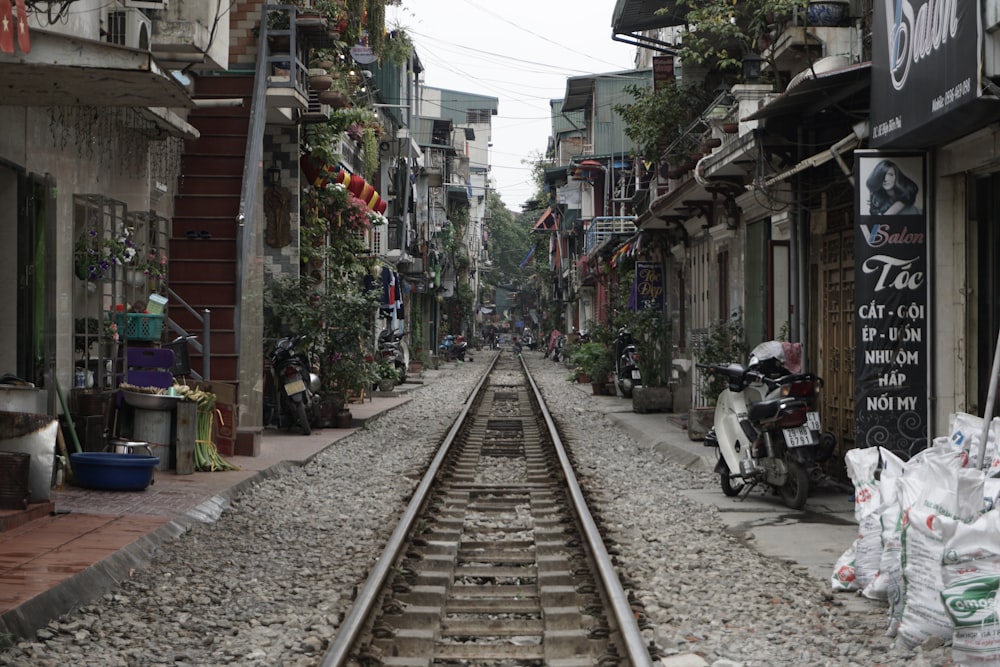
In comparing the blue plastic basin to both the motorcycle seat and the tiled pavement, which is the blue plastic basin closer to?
the tiled pavement

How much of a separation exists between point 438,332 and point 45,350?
164 ft

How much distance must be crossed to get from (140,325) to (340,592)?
6.09m

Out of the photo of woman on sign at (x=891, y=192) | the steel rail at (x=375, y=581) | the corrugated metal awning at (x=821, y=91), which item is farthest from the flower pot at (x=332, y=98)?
the photo of woman on sign at (x=891, y=192)

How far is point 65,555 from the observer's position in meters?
7.17

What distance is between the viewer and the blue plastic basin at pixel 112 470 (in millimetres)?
9961

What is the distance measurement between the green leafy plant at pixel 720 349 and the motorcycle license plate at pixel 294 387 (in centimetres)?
524

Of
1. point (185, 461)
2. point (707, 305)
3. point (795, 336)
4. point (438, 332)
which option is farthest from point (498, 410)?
point (438, 332)

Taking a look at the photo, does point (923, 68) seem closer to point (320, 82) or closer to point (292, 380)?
point (292, 380)

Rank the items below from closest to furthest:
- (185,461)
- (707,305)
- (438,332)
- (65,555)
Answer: (65,555) < (185,461) < (707,305) < (438,332)

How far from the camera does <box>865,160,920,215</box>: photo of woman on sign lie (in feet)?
30.7

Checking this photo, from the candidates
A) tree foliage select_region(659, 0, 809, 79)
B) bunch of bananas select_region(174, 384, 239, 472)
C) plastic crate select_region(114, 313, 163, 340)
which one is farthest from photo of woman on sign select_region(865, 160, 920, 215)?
plastic crate select_region(114, 313, 163, 340)

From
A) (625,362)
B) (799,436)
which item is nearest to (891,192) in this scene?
(799,436)

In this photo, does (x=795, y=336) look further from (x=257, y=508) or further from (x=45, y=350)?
(x=45, y=350)

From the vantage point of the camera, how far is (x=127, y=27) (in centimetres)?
1116
